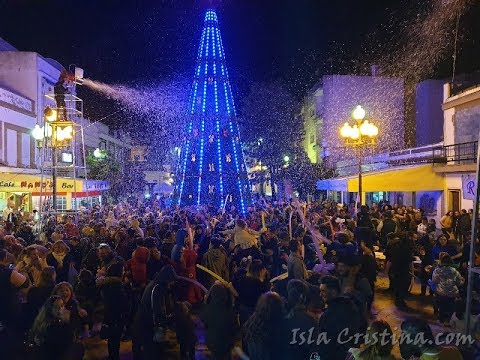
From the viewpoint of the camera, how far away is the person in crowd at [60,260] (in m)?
7.79

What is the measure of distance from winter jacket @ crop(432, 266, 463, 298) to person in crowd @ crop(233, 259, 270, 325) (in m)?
3.42

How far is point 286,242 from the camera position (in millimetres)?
9578

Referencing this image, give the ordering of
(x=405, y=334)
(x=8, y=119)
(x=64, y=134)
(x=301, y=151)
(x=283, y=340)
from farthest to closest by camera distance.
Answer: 1. (x=301, y=151)
2. (x=8, y=119)
3. (x=64, y=134)
4. (x=283, y=340)
5. (x=405, y=334)

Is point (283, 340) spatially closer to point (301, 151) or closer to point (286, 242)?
point (286, 242)

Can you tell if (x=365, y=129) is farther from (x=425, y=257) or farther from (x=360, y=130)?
(x=425, y=257)

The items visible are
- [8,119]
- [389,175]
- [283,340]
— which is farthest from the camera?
[8,119]

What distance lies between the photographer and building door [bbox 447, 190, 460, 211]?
19123mm

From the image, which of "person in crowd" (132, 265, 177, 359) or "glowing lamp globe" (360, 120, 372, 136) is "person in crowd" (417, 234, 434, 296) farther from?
"person in crowd" (132, 265, 177, 359)

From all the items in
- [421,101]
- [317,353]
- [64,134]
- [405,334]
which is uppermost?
[421,101]

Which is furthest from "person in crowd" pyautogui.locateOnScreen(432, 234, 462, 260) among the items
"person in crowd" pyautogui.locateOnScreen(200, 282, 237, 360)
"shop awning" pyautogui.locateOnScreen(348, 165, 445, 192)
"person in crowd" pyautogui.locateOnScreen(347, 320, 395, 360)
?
"shop awning" pyautogui.locateOnScreen(348, 165, 445, 192)

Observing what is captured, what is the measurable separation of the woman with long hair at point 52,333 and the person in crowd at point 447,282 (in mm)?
5779

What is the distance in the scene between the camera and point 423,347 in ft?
12.2

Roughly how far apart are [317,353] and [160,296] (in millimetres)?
1907

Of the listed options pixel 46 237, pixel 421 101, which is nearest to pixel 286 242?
pixel 46 237
